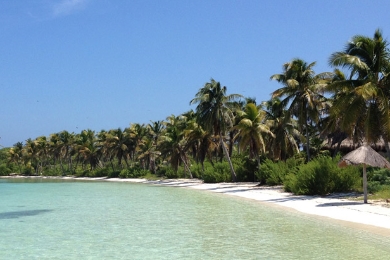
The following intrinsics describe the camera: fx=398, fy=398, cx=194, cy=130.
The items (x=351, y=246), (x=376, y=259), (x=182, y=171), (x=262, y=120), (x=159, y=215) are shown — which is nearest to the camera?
(x=376, y=259)

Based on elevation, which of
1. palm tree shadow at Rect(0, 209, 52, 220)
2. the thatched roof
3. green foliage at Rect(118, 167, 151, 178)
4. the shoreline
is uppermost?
the thatched roof

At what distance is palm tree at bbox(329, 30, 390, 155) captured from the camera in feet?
59.5

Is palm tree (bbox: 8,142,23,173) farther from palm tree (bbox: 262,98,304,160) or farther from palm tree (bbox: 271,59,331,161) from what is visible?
palm tree (bbox: 271,59,331,161)

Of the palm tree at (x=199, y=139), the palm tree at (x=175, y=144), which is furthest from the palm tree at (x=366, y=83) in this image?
the palm tree at (x=175, y=144)

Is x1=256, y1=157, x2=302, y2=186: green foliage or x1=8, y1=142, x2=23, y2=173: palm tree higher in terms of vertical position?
x1=8, y1=142, x2=23, y2=173: palm tree

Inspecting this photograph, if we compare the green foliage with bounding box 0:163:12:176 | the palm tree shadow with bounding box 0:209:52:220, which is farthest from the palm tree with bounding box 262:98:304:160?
the green foliage with bounding box 0:163:12:176

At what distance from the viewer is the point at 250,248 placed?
→ 9625mm

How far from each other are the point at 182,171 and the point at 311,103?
25754 millimetres

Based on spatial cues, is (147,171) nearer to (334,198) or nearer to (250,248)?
(334,198)

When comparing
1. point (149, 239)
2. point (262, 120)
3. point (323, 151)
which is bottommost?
point (149, 239)

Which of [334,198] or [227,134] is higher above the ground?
[227,134]

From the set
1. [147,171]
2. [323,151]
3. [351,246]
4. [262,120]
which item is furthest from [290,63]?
[147,171]

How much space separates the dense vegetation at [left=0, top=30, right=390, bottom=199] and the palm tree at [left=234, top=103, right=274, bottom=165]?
0.07 metres

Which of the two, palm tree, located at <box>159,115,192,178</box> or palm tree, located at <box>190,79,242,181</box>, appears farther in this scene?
palm tree, located at <box>159,115,192,178</box>
